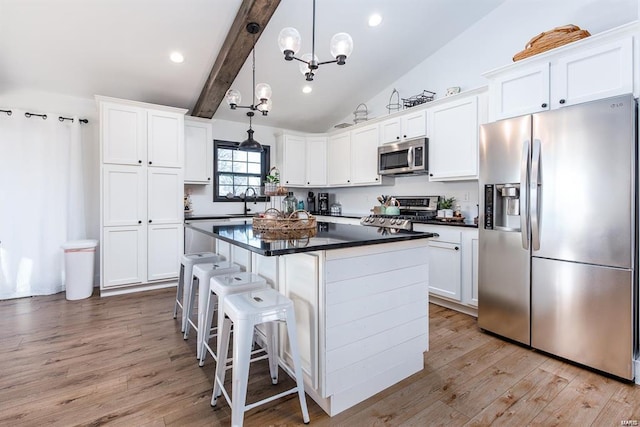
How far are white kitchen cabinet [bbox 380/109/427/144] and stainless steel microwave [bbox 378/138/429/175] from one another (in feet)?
0.30

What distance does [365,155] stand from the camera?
4.63 meters

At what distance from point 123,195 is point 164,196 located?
44 centimetres

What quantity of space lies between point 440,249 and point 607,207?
147 centimetres

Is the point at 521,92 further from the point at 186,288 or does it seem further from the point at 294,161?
the point at 294,161

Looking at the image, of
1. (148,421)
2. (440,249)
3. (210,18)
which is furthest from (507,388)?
(210,18)

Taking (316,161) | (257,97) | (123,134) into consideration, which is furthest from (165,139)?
(316,161)

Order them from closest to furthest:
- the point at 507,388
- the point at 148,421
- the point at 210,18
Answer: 1. the point at 148,421
2. the point at 507,388
3. the point at 210,18

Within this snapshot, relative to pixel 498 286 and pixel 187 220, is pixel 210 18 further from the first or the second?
pixel 498 286

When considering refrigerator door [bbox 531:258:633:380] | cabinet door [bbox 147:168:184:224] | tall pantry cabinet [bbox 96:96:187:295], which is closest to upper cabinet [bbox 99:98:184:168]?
tall pantry cabinet [bbox 96:96:187:295]

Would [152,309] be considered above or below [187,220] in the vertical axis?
below

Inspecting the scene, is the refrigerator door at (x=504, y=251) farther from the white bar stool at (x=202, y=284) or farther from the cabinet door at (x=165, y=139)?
the cabinet door at (x=165, y=139)

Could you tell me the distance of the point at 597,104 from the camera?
2.03 meters

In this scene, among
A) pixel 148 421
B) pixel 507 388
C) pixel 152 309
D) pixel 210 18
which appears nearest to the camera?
pixel 148 421

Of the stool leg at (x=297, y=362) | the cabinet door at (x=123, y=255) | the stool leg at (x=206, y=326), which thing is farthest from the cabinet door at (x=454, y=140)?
the cabinet door at (x=123, y=255)
